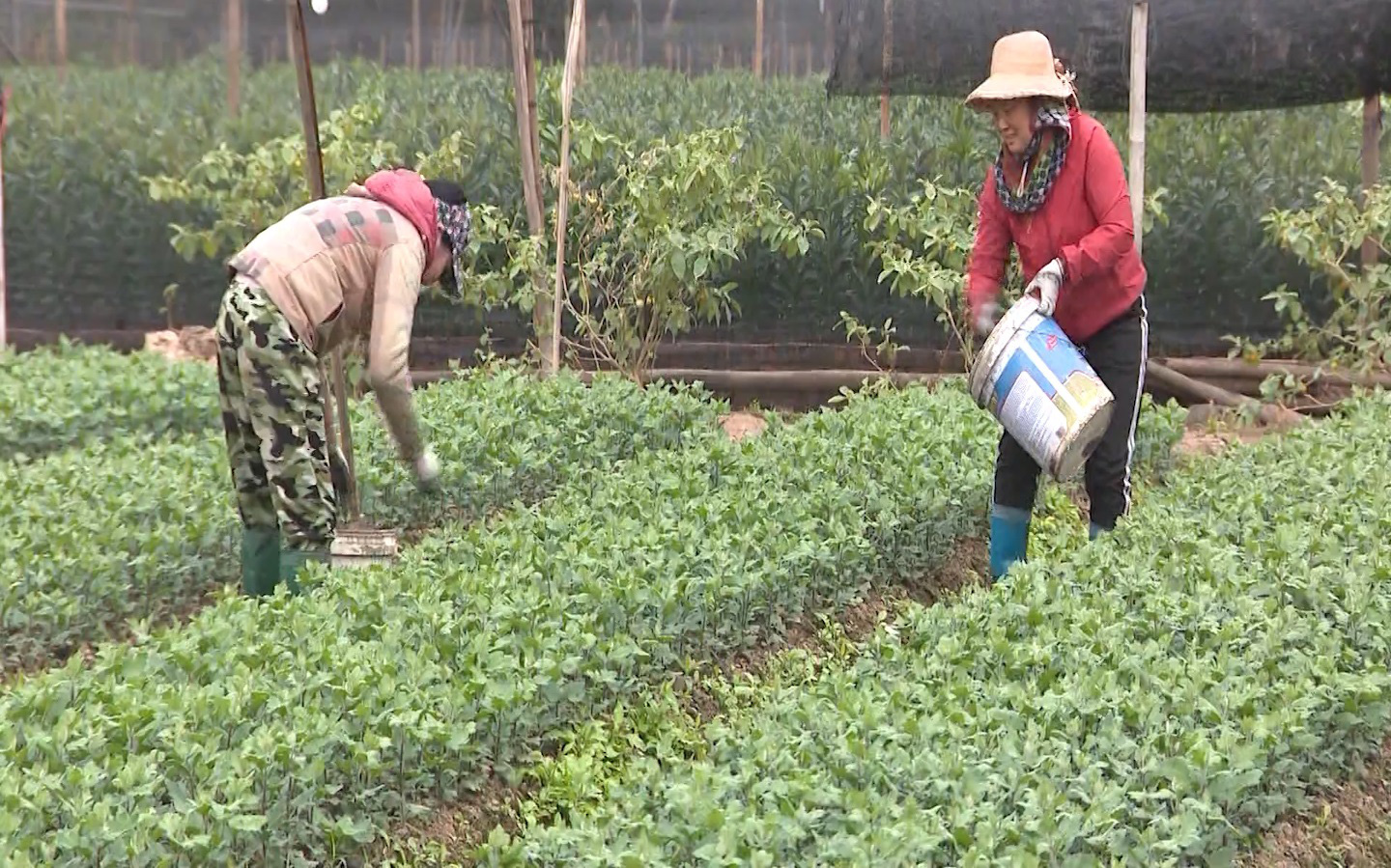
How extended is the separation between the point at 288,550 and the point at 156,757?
166 centimetres

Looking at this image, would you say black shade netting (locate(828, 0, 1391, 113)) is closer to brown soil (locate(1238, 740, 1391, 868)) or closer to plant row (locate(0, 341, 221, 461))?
plant row (locate(0, 341, 221, 461))

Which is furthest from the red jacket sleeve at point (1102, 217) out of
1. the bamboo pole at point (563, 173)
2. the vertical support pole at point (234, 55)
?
the vertical support pole at point (234, 55)

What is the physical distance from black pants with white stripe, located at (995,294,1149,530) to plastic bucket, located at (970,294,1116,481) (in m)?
0.36

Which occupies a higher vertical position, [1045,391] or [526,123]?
[526,123]

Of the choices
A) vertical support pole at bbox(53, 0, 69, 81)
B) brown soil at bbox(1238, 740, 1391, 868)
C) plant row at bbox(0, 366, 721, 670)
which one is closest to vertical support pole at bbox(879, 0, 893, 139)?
plant row at bbox(0, 366, 721, 670)

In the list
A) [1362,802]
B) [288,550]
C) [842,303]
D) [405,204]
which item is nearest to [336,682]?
[288,550]

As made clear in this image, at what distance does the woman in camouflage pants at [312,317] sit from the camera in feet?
15.6

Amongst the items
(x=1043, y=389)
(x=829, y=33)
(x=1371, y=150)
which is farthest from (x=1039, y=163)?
(x=1371, y=150)

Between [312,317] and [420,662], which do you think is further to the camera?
[312,317]

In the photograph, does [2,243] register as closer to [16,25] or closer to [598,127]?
[16,25]

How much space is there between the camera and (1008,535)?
541 cm

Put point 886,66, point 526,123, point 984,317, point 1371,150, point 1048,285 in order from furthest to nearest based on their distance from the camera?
point 886,66, point 1371,150, point 526,123, point 984,317, point 1048,285

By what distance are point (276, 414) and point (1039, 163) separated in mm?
2454

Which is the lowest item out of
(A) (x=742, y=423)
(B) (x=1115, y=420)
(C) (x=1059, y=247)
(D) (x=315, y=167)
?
(A) (x=742, y=423)
